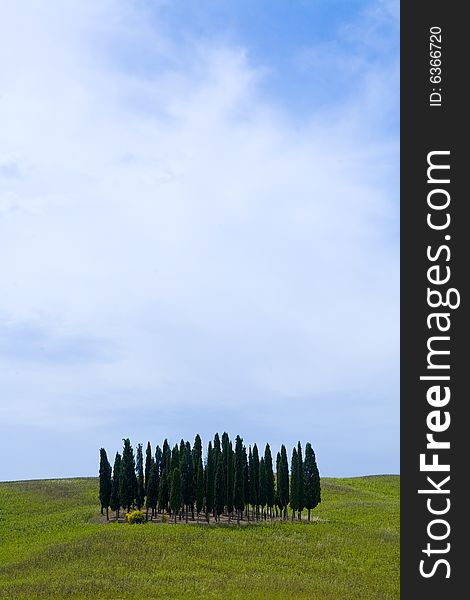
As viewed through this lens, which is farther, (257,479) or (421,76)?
A: (257,479)

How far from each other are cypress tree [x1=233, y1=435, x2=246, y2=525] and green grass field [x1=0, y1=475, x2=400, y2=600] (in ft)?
17.7

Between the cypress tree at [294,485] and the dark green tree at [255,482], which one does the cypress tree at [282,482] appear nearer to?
the cypress tree at [294,485]

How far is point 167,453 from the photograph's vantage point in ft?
255

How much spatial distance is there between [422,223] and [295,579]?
28.2 meters

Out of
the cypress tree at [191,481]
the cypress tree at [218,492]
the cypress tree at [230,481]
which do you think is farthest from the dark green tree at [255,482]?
the cypress tree at [191,481]

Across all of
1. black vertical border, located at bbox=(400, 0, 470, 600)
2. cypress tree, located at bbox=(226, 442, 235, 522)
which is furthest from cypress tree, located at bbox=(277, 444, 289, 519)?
black vertical border, located at bbox=(400, 0, 470, 600)

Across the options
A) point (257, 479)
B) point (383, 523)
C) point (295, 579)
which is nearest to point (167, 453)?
point (257, 479)

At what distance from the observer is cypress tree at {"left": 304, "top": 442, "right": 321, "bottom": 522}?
70625 mm

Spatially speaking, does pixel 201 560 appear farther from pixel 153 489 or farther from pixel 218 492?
pixel 153 489

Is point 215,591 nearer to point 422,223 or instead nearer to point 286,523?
point 422,223

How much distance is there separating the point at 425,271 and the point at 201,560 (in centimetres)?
3236

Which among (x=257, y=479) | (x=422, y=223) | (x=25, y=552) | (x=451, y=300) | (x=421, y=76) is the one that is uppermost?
(x=421, y=76)

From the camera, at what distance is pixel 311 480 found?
234 ft

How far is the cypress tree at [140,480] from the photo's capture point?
243ft
